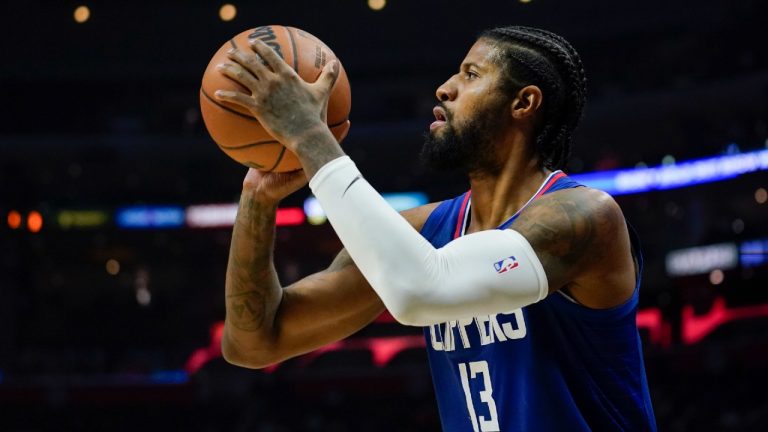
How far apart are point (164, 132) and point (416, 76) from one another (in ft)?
17.1

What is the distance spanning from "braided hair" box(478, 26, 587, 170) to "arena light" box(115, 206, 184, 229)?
16.8m

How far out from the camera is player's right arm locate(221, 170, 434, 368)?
3076 mm

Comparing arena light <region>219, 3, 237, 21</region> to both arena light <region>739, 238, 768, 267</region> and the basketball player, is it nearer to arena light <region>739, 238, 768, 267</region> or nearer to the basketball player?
arena light <region>739, 238, 768, 267</region>

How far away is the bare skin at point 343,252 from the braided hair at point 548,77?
4 centimetres

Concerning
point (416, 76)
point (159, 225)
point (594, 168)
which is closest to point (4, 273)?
point (159, 225)

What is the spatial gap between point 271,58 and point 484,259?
0.74m

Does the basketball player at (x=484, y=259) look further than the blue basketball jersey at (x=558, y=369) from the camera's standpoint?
No

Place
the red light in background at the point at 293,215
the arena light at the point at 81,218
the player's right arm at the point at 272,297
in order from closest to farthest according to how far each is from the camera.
Answer: the player's right arm at the point at 272,297, the red light in background at the point at 293,215, the arena light at the point at 81,218

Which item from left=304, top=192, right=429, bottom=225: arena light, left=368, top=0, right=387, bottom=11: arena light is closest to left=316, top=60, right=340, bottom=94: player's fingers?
left=368, top=0, right=387, bottom=11: arena light

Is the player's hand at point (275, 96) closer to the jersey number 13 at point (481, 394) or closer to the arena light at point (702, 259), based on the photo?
the jersey number 13 at point (481, 394)

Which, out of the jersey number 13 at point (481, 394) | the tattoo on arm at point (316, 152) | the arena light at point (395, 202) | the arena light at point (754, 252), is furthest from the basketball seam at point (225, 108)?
the arena light at point (754, 252)

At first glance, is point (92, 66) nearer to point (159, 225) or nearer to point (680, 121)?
point (159, 225)

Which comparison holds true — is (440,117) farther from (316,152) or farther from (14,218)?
(14,218)

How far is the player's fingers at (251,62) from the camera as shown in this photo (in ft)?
8.02
